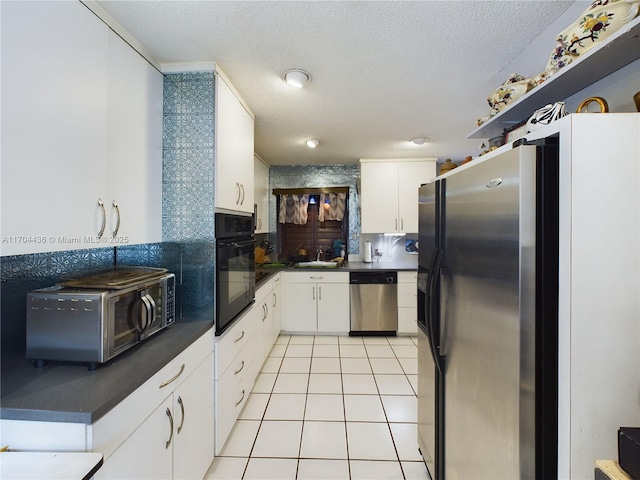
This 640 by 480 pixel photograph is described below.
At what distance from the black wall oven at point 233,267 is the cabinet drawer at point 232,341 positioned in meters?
0.07

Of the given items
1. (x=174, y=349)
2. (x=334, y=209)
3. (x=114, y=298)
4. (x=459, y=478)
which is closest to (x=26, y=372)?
(x=114, y=298)

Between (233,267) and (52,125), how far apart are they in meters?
1.12

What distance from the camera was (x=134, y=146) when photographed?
150cm

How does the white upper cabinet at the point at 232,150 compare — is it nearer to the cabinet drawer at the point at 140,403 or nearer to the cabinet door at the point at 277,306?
the cabinet drawer at the point at 140,403

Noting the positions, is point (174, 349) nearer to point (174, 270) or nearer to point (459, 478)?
point (174, 270)

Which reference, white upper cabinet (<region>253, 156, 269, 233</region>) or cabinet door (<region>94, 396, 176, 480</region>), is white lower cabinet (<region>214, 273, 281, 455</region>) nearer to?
cabinet door (<region>94, 396, 176, 480</region>)

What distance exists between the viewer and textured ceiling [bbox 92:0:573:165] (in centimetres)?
128

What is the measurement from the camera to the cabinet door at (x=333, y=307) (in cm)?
380

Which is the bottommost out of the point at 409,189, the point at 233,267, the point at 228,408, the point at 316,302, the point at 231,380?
the point at 228,408

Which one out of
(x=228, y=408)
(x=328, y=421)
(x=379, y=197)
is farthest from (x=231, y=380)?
(x=379, y=197)

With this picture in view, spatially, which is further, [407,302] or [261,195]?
[261,195]

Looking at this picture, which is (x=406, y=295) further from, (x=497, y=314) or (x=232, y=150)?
(x=497, y=314)

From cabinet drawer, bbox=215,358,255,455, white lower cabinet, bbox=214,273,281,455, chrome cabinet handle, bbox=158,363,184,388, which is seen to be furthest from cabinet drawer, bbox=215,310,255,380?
chrome cabinet handle, bbox=158,363,184,388

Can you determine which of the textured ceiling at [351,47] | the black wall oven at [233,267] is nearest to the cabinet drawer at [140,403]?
the black wall oven at [233,267]
